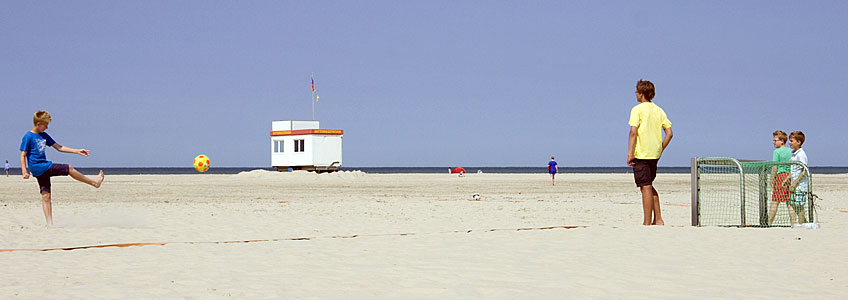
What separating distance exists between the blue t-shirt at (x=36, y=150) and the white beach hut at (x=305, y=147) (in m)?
34.5

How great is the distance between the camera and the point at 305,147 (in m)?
44.0

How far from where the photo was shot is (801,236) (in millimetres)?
8219

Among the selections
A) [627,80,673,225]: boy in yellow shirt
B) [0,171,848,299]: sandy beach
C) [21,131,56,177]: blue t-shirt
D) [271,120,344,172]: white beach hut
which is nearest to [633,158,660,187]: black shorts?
[627,80,673,225]: boy in yellow shirt

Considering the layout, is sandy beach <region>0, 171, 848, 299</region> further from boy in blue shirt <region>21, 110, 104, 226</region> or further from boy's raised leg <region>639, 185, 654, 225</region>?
boy in blue shirt <region>21, 110, 104, 226</region>

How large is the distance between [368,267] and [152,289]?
1699 mm

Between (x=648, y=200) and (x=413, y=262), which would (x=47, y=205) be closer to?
(x=413, y=262)

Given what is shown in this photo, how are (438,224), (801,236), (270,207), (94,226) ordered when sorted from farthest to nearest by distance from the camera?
(270,207), (438,224), (94,226), (801,236)

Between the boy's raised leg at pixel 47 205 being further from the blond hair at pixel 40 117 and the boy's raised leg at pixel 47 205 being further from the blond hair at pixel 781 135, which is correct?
the blond hair at pixel 781 135

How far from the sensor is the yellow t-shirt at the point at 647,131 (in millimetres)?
8523

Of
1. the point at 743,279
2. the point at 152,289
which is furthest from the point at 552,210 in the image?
the point at 152,289

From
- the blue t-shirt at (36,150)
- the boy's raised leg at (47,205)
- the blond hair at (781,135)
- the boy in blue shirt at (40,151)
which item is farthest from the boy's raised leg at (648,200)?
the boy's raised leg at (47,205)

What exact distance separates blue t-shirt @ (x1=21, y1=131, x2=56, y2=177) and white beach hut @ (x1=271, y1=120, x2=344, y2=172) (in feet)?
113

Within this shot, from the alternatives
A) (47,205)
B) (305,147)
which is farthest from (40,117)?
(305,147)

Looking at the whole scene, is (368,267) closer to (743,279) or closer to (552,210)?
(743,279)
